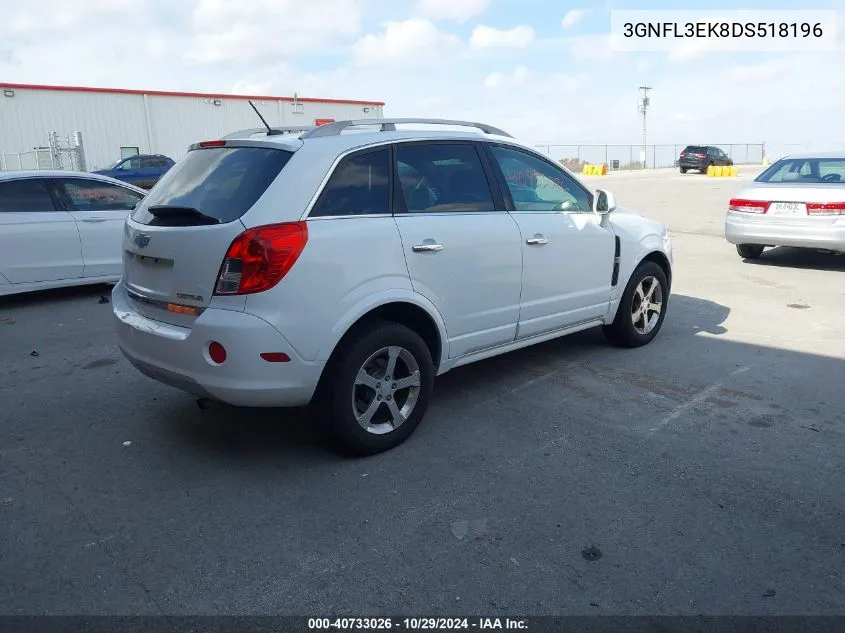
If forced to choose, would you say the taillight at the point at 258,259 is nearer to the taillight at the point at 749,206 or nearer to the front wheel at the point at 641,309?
the front wheel at the point at 641,309

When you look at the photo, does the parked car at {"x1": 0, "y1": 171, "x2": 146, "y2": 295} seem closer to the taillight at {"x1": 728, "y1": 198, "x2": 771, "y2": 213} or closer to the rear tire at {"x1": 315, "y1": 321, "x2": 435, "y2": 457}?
the rear tire at {"x1": 315, "y1": 321, "x2": 435, "y2": 457}

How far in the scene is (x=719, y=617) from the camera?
8.57 feet

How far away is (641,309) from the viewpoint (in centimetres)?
602

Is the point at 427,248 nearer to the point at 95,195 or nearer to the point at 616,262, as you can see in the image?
the point at 616,262

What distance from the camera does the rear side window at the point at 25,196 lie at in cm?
775

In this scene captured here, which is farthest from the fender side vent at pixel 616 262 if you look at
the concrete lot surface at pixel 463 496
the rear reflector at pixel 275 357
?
the rear reflector at pixel 275 357

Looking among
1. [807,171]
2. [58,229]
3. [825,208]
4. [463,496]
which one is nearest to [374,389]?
[463,496]

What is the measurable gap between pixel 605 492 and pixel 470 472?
0.70 m

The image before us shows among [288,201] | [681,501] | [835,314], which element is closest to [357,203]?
[288,201]

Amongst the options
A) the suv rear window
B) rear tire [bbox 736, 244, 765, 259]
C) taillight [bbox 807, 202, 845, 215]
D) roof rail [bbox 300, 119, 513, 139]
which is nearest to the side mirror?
roof rail [bbox 300, 119, 513, 139]

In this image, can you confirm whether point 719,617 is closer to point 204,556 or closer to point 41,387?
point 204,556

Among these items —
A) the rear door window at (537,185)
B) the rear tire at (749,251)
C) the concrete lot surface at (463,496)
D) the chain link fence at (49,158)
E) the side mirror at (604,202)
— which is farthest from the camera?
the chain link fence at (49,158)

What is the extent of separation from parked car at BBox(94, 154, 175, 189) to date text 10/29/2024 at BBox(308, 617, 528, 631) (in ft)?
77.2

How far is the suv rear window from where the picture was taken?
366 cm
